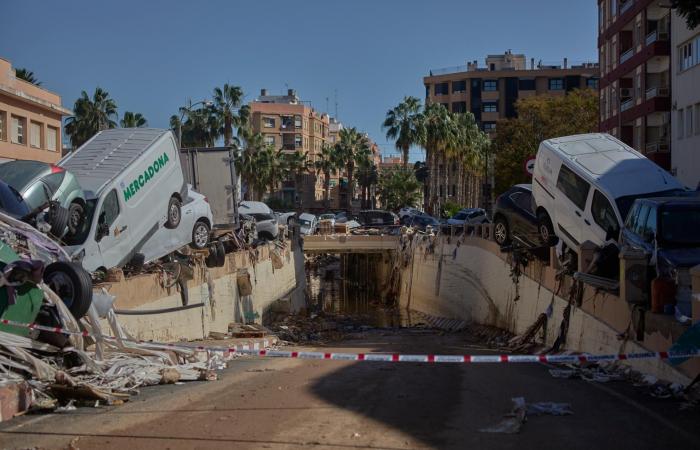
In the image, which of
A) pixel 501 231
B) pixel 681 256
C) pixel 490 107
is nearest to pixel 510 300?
pixel 501 231

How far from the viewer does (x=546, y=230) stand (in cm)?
1973

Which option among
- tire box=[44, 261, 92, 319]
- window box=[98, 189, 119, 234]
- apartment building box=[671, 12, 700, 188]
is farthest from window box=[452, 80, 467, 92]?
tire box=[44, 261, 92, 319]

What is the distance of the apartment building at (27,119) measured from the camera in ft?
102

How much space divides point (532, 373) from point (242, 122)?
4712cm

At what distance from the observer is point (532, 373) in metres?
12.5

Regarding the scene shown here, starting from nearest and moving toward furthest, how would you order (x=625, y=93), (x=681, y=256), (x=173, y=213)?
(x=681, y=256) < (x=173, y=213) < (x=625, y=93)

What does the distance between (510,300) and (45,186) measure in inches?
570

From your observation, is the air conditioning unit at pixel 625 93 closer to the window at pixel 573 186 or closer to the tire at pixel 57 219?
the window at pixel 573 186

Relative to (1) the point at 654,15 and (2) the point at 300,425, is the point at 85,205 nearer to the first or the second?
(2) the point at 300,425

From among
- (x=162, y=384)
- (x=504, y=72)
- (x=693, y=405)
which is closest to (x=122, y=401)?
(x=162, y=384)

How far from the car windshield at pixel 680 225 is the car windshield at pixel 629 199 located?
2499mm

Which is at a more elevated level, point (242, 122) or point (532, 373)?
point (242, 122)

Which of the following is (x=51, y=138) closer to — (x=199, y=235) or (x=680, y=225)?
(x=199, y=235)

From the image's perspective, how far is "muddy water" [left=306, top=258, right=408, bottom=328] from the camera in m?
40.9
